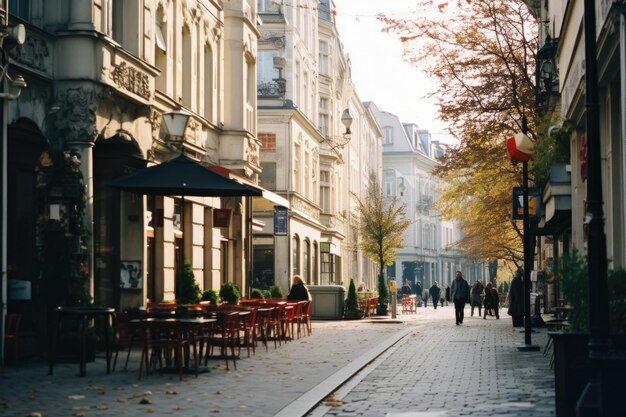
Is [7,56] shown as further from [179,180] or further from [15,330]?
[15,330]

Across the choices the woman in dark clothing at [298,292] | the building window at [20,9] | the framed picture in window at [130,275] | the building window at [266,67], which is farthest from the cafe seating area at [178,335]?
the building window at [266,67]

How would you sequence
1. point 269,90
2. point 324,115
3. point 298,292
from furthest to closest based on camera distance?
point 324,115
point 269,90
point 298,292

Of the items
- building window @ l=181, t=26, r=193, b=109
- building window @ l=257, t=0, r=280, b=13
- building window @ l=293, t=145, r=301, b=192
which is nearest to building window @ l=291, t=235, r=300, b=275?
building window @ l=293, t=145, r=301, b=192

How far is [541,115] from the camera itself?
1292 inches

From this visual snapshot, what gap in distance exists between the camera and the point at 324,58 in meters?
65.4

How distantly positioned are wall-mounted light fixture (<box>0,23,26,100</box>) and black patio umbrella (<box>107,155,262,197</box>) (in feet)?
6.94

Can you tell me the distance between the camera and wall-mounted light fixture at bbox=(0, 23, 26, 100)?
1675 cm

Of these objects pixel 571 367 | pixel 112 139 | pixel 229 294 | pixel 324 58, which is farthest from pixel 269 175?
pixel 571 367

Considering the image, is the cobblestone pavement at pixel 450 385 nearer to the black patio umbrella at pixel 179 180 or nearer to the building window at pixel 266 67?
the black patio umbrella at pixel 179 180

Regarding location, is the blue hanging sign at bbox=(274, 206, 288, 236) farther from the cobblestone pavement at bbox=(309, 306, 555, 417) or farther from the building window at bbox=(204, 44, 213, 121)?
the cobblestone pavement at bbox=(309, 306, 555, 417)

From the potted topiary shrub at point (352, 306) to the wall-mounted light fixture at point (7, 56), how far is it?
1088 inches

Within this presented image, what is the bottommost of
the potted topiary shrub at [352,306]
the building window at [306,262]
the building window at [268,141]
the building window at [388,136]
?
the potted topiary shrub at [352,306]

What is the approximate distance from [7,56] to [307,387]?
6832 millimetres

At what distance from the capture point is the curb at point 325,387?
1191cm
